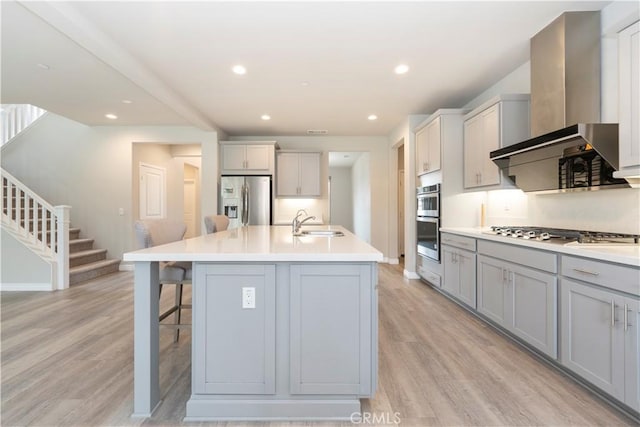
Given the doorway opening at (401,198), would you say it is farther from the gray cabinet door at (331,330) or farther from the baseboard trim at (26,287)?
the baseboard trim at (26,287)

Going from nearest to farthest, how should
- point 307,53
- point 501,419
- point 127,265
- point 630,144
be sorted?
point 501,419, point 630,144, point 307,53, point 127,265

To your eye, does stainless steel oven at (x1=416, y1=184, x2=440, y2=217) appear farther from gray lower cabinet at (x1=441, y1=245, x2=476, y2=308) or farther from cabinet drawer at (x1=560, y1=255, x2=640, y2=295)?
cabinet drawer at (x1=560, y1=255, x2=640, y2=295)

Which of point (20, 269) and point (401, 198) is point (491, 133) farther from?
point (20, 269)

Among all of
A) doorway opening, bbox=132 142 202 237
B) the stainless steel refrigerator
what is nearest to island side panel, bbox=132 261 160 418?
the stainless steel refrigerator

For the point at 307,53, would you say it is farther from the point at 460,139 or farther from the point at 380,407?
the point at 380,407

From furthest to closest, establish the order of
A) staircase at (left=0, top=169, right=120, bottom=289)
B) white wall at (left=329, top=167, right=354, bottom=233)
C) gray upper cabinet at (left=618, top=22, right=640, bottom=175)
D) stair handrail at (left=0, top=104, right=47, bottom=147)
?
white wall at (left=329, top=167, right=354, bottom=233) → stair handrail at (left=0, top=104, right=47, bottom=147) → staircase at (left=0, top=169, right=120, bottom=289) → gray upper cabinet at (left=618, top=22, right=640, bottom=175)

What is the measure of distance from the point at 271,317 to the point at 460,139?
341 cm

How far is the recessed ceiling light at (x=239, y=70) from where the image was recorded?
336cm

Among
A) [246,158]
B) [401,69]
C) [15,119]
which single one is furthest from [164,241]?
[15,119]

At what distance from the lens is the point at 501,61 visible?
327cm

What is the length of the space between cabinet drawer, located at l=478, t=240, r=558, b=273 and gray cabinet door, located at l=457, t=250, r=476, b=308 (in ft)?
0.72

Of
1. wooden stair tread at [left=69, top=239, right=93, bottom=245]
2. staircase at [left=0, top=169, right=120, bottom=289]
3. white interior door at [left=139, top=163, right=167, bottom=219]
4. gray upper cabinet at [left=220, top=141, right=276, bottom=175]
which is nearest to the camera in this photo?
staircase at [left=0, top=169, right=120, bottom=289]

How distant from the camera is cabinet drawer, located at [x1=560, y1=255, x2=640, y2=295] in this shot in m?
1.58

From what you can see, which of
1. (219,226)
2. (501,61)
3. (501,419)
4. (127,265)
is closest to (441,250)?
(501,61)
